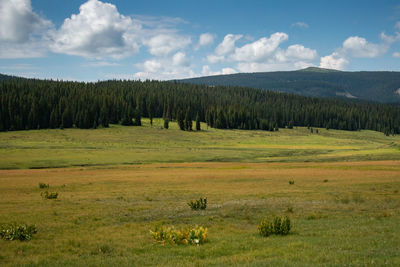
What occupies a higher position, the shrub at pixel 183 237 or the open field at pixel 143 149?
the shrub at pixel 183 237

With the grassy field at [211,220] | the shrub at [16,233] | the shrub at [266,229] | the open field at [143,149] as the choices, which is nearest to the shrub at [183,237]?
the grassy field at [211,220]

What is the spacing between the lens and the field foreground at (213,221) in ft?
43.8

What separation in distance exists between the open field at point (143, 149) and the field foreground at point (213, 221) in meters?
39.2

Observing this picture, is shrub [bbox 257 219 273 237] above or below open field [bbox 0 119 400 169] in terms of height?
above

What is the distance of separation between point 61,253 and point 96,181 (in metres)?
32.6

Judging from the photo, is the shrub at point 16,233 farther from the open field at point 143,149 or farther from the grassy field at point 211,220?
the open field at point 143,149

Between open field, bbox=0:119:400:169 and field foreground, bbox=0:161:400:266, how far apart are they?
39177 millimetres

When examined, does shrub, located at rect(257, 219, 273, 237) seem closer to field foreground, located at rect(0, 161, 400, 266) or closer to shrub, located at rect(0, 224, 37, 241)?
field foreground, located at rect(0, 161, 400, 266)

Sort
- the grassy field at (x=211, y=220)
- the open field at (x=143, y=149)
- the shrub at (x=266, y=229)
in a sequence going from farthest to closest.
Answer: the open field at (x=143, y=149) < the shrub at (x=266, y=229) < the grassy field at (x=211, y=220)

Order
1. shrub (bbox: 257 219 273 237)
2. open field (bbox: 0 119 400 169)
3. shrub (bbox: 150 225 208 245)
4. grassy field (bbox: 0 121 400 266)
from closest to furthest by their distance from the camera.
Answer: grassy field (bbox: 0 121 400 266) → shrub (bbox: 150 225 208 245) → shrub (bbox: 257 219 273 237) → open field (bbox: 0 119 400 169)

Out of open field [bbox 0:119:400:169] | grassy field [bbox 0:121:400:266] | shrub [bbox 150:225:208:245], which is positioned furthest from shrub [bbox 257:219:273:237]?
open field [bbox 0:119:400:169]

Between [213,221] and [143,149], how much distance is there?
86603 mm

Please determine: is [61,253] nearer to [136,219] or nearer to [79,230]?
[79,230]

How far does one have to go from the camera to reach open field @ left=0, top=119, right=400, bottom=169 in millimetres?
80938
